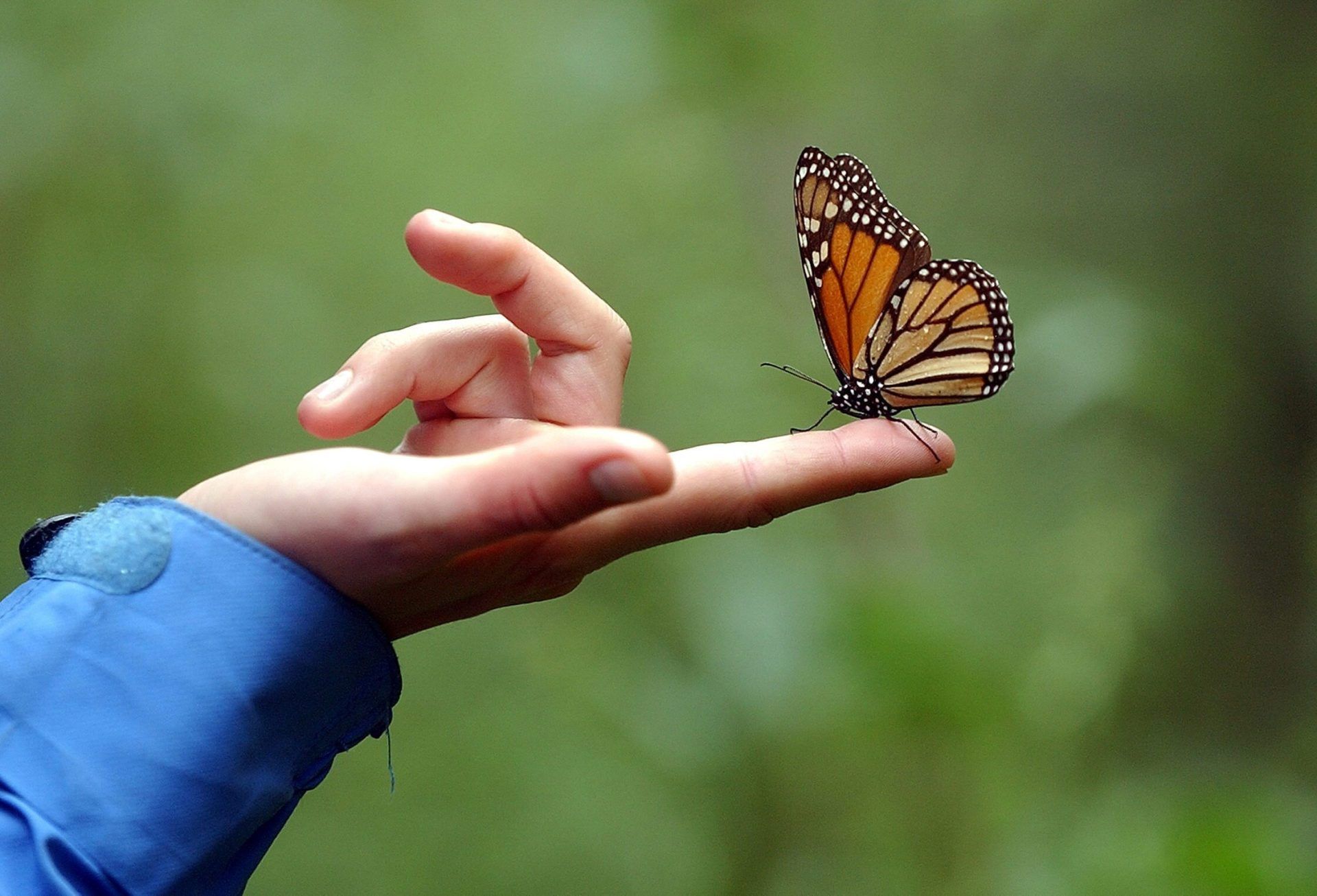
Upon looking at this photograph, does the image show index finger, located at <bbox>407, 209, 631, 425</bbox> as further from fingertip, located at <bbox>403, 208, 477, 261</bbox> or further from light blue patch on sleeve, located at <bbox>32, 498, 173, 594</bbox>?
light blue patch on sleeve, located at <bbox>32, 498, 173, 594</bbox>

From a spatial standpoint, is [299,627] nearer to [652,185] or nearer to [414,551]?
[414,551]

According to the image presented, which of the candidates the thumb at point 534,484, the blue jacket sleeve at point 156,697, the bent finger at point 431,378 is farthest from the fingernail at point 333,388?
the thumb at point 534,484

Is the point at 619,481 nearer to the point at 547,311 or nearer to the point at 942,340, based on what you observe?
the point at 547,311

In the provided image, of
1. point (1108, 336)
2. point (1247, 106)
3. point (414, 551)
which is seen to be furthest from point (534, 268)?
point (1247, 106)

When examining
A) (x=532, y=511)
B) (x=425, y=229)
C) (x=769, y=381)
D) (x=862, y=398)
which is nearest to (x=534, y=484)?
(x=532, y=511)

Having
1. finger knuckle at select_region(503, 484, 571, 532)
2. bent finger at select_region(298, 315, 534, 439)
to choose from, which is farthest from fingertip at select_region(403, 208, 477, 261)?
finger knuckle at select_region(503, 484, 571, 532)
